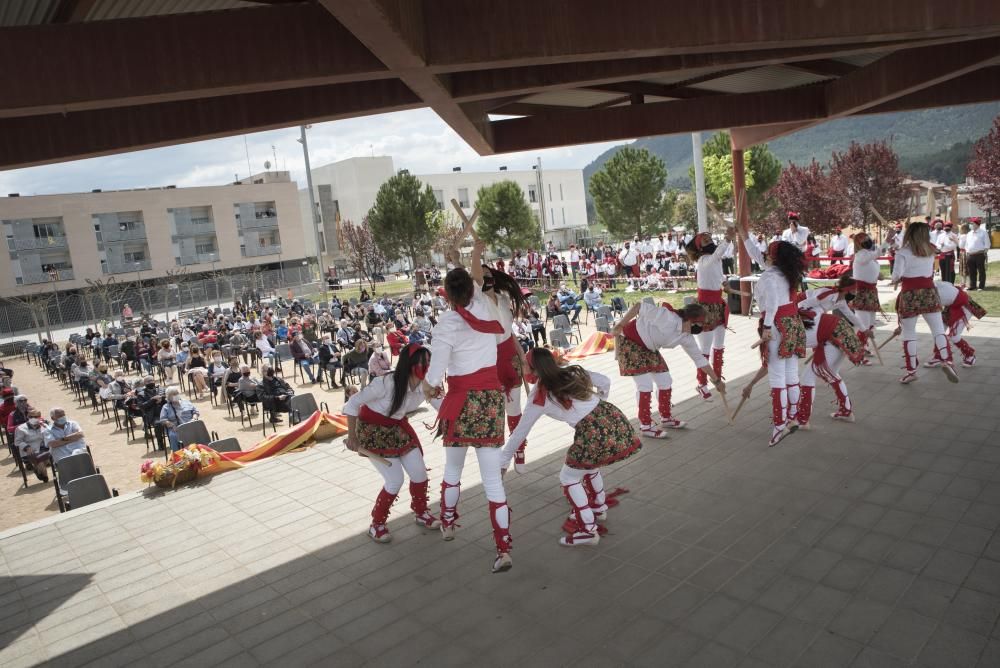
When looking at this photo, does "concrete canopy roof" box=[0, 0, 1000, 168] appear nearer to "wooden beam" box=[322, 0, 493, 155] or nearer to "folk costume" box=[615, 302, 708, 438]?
"wooden beam" box=[322, 0, 493, 155]

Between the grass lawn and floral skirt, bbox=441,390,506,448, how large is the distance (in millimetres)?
9343

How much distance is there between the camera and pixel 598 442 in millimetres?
Answer: 4812

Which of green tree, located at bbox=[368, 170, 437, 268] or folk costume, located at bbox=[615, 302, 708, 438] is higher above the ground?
green tree, located at bbox=[368, 170, 437, 268]

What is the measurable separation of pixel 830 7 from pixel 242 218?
5639 cm

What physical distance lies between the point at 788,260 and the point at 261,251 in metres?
54.8

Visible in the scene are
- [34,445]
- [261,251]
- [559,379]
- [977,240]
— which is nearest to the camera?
[559,379]

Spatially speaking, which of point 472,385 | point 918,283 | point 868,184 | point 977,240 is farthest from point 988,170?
point 472,385

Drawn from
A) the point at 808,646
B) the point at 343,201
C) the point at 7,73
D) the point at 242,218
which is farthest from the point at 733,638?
the point at 343,201

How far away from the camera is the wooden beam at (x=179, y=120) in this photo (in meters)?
5.31

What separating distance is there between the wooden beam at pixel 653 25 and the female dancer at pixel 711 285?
386cm

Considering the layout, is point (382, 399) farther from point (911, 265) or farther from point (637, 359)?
point (911, 265)

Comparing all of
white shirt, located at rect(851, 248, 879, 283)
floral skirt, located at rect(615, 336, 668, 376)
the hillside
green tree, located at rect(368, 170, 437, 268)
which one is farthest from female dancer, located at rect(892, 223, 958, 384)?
the hillside

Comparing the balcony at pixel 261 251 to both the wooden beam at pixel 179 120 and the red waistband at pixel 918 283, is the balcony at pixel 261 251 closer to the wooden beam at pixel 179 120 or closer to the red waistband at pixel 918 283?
the wooden beam at pixel 179 120

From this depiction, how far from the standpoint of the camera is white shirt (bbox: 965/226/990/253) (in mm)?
14955
